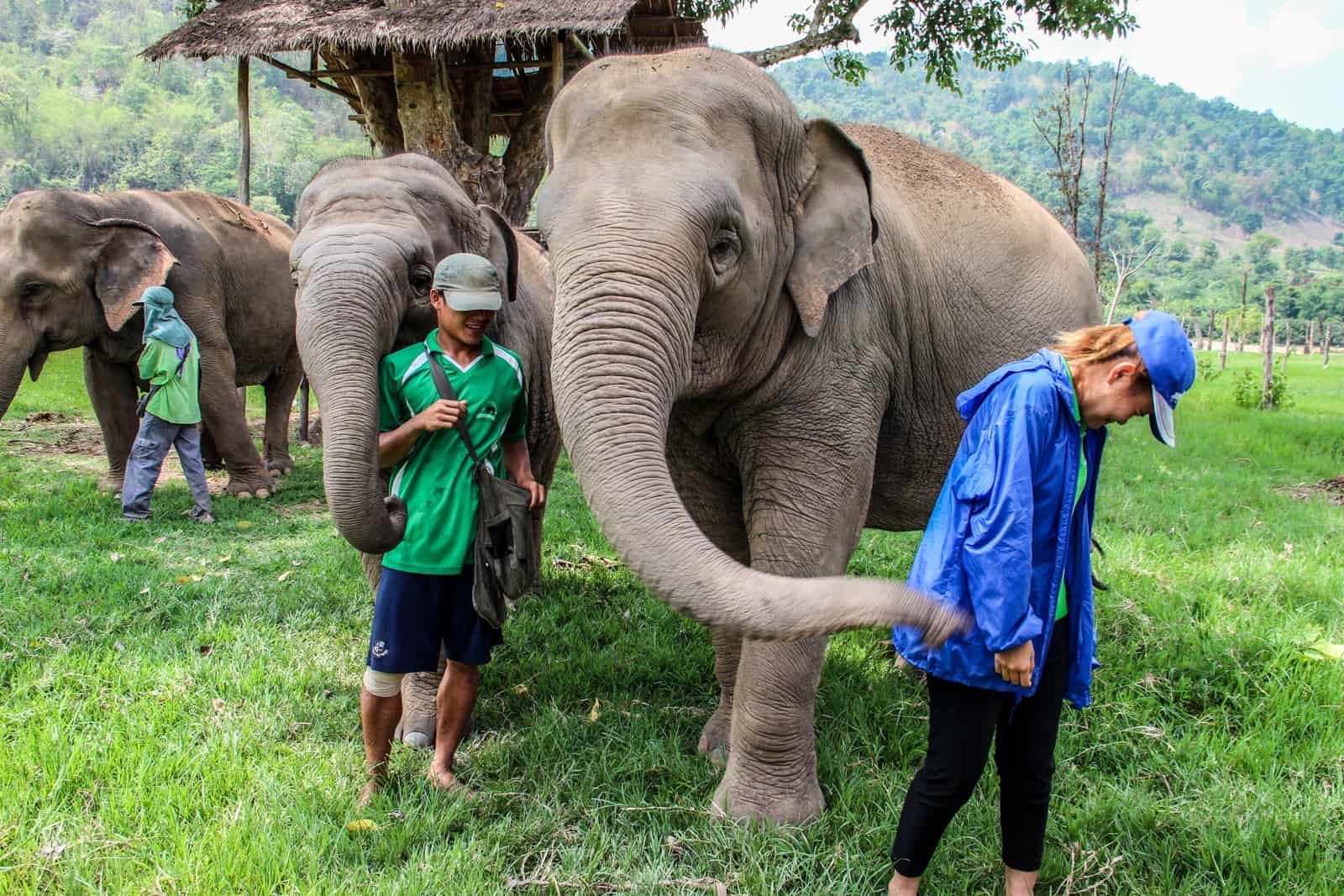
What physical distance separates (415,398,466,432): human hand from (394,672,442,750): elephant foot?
117 centimetres

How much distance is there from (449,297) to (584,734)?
1741 millimetres

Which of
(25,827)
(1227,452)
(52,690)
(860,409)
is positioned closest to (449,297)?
(860,409)

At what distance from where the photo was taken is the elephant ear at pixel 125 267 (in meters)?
7.54

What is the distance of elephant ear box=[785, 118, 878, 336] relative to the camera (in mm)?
2982

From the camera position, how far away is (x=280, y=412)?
32.6ft

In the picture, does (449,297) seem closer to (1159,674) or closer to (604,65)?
(604,65)

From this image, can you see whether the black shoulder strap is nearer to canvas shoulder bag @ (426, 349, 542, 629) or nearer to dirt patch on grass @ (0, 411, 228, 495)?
canvas shoulder bag @ (426, 349, 542, 629)

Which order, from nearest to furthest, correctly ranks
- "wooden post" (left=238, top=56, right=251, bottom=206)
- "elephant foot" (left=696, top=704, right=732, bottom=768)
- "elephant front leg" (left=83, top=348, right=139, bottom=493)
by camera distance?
1. "elephant foot" (left=696, top=704, right=732, bottom=768)
2. "elephant front leg" (left=83, top=348, right=139, bottom=493)
3. "wooden post" (left=238, top=56, right=251, bottom=206)

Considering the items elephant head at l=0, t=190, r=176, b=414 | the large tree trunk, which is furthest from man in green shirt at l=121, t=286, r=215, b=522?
the large tree trunk

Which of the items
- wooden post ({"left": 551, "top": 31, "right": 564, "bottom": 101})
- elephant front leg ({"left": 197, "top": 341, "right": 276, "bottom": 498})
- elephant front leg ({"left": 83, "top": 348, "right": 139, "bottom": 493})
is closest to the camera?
elephant front leg ({"left": 83, "top": 348, "right": 139, "bottom": 493})

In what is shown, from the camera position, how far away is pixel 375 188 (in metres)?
3.78

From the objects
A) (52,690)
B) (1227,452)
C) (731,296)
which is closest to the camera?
(731,296)

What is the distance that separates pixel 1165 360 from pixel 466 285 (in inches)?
76.1

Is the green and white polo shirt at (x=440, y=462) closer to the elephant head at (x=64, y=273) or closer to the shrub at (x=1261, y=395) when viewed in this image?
the elephant head at (x=64, y=273)
